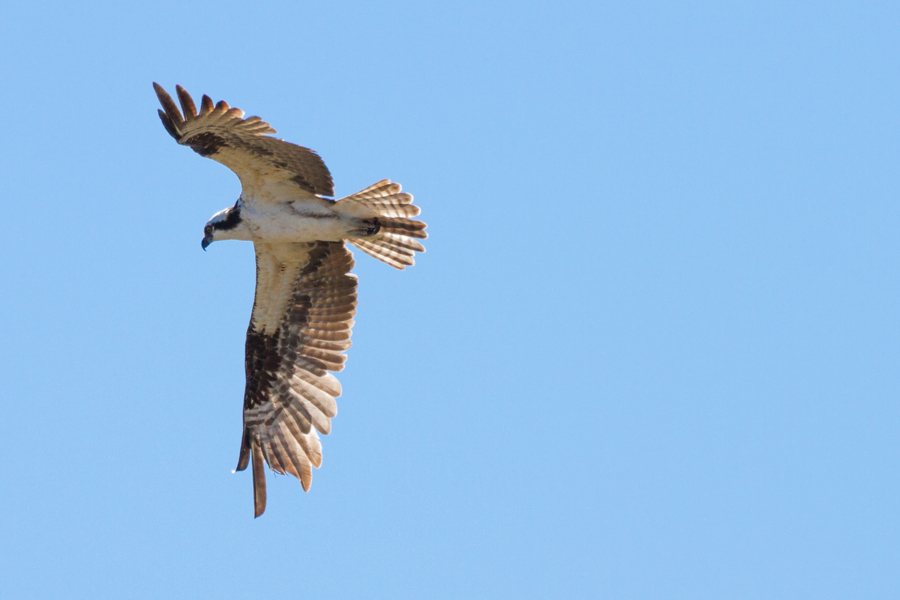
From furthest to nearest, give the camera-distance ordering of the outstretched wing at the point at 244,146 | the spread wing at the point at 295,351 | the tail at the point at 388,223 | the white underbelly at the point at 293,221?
1. the spread wing at the point at 295,351
2. the tail at the point at 388,223
3. the white underbelly at the point at 293,221
4. the outstretched wing at the point at 244,146

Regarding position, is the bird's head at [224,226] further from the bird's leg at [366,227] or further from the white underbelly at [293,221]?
the bird's leg at [366,227]

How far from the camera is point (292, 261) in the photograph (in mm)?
13125

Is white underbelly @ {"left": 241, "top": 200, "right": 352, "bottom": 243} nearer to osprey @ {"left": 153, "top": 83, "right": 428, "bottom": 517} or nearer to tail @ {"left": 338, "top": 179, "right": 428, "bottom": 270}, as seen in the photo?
osprey @ {"left": 153, "top": 83, "right": 428, "bottom": 517}

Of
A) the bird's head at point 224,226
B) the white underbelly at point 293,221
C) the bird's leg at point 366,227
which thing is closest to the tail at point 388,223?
the bird's leg at point 366,227

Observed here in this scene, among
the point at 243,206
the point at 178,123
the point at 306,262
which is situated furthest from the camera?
the point at 306,262

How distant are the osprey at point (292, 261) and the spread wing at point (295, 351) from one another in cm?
1

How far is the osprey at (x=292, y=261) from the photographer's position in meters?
11.6

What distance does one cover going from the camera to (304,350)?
13633 mm

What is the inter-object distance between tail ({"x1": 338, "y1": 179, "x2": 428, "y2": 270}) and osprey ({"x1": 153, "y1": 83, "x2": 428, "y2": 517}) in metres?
0.01

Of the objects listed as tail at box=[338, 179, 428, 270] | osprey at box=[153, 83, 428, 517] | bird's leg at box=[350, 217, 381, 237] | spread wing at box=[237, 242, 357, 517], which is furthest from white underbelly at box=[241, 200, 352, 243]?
spread wing at box=[237, 242, 357, 517]

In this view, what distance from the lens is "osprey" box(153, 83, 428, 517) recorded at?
11.6 metres

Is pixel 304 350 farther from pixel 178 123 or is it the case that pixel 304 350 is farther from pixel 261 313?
pixel 178 123

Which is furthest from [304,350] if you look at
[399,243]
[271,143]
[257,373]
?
[271,143]

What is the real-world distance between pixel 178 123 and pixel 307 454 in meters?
4.16
